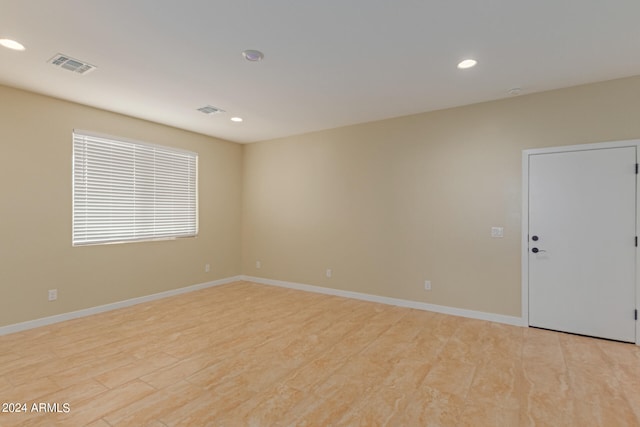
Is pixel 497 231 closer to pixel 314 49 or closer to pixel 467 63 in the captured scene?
pixel 467 63

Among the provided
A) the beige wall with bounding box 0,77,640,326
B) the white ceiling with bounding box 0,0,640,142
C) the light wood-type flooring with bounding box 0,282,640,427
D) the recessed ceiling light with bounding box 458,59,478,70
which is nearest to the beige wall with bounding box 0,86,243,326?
the beige wall with bounding box 0,77,640,326

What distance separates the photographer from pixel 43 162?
3.71 metres

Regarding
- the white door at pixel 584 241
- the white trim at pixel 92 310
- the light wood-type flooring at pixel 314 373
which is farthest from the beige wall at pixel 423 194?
the white trim at pixel 92 310

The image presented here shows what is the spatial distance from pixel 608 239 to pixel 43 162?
659 cm

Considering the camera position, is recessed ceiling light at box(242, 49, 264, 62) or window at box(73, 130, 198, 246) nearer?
recessed ceiling light at box(242, 49, 264, 62)

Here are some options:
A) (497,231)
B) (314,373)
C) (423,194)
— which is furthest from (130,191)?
(497,231)

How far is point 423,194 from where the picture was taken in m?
4.37

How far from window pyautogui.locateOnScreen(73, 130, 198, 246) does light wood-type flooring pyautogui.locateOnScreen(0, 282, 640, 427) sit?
128cm

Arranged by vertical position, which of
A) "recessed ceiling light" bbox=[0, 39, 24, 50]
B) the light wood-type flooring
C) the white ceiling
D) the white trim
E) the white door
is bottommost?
the light wood-type flooring

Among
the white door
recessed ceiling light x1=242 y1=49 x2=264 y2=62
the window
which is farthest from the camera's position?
the window

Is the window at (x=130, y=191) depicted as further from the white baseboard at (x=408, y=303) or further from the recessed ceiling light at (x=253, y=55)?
the recessed ceiling light at (x=253, y=55)

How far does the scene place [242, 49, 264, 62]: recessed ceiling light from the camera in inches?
105

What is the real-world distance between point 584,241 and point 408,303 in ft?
7.26

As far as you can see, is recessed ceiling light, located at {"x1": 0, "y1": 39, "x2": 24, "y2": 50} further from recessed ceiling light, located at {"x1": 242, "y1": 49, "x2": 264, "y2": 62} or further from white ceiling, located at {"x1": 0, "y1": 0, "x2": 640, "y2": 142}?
recessed ceiling light, located at {"x1": 242, "y1": 49, "x2": 264, "y2": 62}
